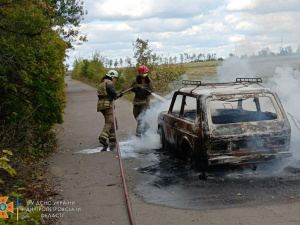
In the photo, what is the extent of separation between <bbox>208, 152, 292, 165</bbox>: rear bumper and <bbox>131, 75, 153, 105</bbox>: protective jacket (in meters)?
5.02

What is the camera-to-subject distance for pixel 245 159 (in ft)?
24.1

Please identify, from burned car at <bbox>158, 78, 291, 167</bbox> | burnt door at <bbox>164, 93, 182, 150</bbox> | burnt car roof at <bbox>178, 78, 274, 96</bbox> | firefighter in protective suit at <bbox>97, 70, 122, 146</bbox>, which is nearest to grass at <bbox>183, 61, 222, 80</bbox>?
firefighter in protective suit at <bbox>97, 70, 122, 146</bbox>

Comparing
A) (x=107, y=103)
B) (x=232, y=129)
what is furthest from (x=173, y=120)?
(x=107, y=103)

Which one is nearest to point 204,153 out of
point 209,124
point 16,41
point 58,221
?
point 209,124

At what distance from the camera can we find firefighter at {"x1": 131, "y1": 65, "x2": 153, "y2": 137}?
11.9 metres

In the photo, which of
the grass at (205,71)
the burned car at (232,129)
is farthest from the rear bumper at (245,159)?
the grass at (205,71)

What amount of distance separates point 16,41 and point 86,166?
313cm

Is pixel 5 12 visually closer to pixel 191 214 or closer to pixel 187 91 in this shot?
pixel 187 91

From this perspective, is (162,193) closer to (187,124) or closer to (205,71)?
(187,124)

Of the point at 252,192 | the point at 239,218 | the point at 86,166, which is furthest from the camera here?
the point at 86,166

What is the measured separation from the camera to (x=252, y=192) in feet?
21.9

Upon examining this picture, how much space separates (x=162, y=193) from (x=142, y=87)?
17.8 feet

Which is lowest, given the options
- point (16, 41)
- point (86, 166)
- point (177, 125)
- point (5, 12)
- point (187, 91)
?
point (86, 166)

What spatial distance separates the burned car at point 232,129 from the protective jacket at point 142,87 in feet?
11.2
